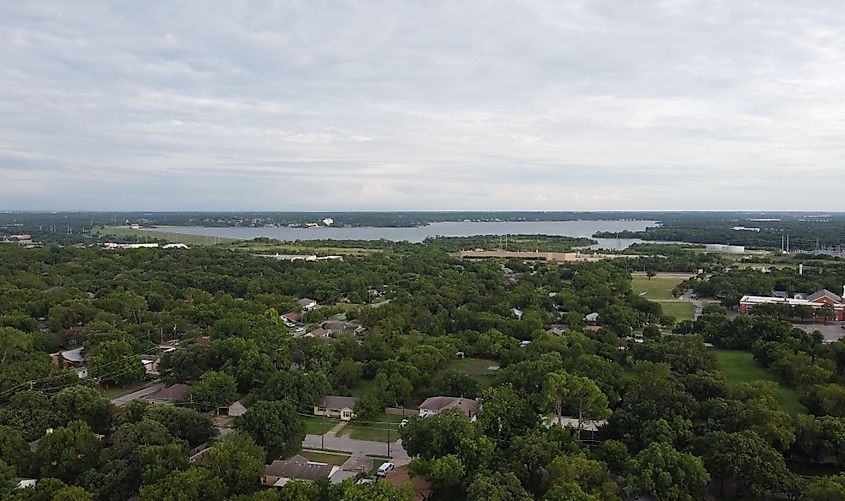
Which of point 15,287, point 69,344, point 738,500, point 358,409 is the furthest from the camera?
point 15,287

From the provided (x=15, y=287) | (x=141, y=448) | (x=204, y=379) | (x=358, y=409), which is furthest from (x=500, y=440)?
(x=15, y=287)

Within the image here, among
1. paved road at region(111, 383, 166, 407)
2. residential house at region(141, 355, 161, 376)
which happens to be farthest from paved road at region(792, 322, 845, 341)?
residential house at region(141, 355, 161, 376)

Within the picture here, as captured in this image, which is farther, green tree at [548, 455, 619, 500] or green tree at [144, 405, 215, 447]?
green tree at [144, 405, 215, 447]

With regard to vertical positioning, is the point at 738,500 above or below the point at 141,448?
below

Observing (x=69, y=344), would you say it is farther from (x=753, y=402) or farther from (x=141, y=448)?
(x=753, y=402)

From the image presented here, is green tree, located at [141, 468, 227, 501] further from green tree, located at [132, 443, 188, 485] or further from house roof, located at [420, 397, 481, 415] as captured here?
house roof, located at [420, 397, 481, 415]
